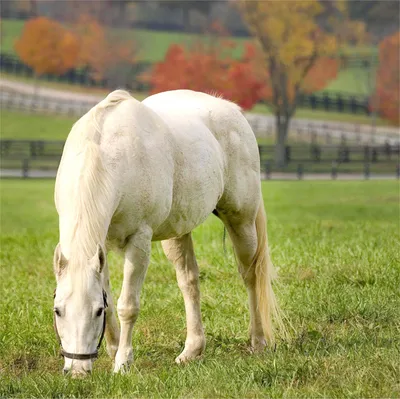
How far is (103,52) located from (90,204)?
7289cm

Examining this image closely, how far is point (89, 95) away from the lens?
7388 cm

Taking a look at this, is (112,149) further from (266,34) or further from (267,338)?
(266,34)

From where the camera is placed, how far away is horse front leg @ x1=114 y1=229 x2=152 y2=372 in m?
5.77

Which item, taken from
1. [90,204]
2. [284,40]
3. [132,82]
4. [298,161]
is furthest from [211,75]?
[90,204]

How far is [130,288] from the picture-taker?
5.80 m

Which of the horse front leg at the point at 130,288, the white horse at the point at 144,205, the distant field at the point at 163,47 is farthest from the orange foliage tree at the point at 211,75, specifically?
the horse front leg at the point at 130,288

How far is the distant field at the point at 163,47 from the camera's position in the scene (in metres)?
76.4

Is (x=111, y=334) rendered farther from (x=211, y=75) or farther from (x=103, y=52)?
(x=103, y=52)

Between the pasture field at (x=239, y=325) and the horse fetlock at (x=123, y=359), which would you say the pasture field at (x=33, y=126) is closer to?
the pasture field at (x=239, y=325)

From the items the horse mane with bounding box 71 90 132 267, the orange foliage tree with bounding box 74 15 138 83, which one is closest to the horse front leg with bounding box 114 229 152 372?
the horse mane with bounding box 71 90 132 267

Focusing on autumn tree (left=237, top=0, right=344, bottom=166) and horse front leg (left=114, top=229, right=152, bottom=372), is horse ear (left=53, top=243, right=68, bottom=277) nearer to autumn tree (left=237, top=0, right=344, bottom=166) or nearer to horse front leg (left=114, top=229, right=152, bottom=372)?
horse front leg (left=114, top=229, right=152, bottom=372)

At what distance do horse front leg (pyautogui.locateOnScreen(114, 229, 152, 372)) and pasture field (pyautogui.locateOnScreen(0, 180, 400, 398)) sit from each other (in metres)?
0.17

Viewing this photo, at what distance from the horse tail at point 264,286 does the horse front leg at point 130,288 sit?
1395 mm

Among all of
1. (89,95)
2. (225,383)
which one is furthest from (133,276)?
(89,95)
